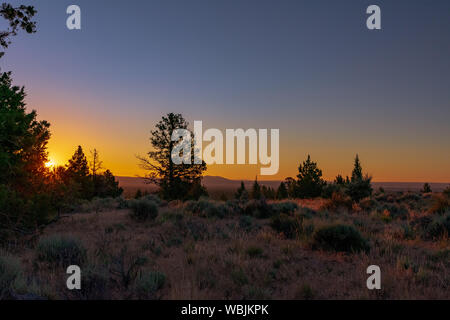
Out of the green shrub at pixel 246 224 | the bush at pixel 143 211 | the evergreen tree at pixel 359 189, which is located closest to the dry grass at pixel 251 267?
the green shrub at pixel 246 224

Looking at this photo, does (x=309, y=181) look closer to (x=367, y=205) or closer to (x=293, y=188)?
(x=293, y=188)

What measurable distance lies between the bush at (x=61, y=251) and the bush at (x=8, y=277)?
0.99 metres

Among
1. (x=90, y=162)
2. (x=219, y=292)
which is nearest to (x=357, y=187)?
(x=219, y=292)

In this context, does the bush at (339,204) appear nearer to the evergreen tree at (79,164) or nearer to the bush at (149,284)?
the bush at (149,284)

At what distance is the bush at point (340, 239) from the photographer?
7531 millimetres

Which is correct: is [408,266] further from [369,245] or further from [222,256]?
[222,256]

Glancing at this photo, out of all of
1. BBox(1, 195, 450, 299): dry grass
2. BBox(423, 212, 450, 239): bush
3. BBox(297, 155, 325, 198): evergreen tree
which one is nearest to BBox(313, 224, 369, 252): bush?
BBox(1, 195, 450, 299): dry grass

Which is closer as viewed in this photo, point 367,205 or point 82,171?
point 367,205

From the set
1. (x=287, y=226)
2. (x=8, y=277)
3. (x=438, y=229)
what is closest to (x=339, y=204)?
(x=438, y=229)

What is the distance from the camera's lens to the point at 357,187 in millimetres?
23391

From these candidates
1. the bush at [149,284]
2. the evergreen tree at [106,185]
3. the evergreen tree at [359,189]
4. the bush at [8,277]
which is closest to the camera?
the bush at [8,277]

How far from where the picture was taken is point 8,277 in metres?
4.86

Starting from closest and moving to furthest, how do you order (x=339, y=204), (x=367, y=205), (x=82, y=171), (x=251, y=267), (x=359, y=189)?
(x=251, y=267) < (x=339, y=204) < (x=367, y=205) < (x=359, y=189) < (x=82, y=171)

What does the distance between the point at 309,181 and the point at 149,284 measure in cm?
3786
